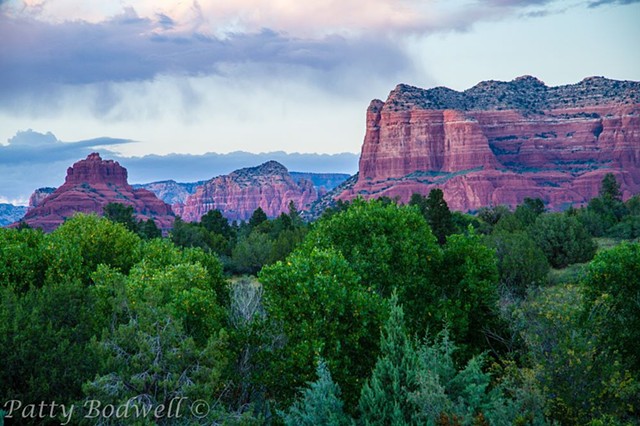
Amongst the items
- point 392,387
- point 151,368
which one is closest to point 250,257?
point 151,368

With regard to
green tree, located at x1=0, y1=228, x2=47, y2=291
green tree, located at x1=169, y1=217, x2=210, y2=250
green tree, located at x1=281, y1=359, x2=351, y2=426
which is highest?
green tree, located at x1=0, y1=228, x2=47, y2=291

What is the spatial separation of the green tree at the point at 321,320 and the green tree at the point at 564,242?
42.5 m

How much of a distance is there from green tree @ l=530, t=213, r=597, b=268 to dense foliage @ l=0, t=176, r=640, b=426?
3595cm

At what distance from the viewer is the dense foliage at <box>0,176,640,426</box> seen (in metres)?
15.9

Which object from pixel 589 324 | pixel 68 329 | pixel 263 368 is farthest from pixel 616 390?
pixel 68 329

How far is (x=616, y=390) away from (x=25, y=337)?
16.5 m

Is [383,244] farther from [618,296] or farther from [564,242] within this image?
[564,242]

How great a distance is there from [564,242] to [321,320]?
148 ft

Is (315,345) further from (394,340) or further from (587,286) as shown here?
(587,286)

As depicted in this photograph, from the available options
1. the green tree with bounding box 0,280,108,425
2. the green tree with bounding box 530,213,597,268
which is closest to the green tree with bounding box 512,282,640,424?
the green tree with bounding box 0,280,108,425

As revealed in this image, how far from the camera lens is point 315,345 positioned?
18047 millimetres
